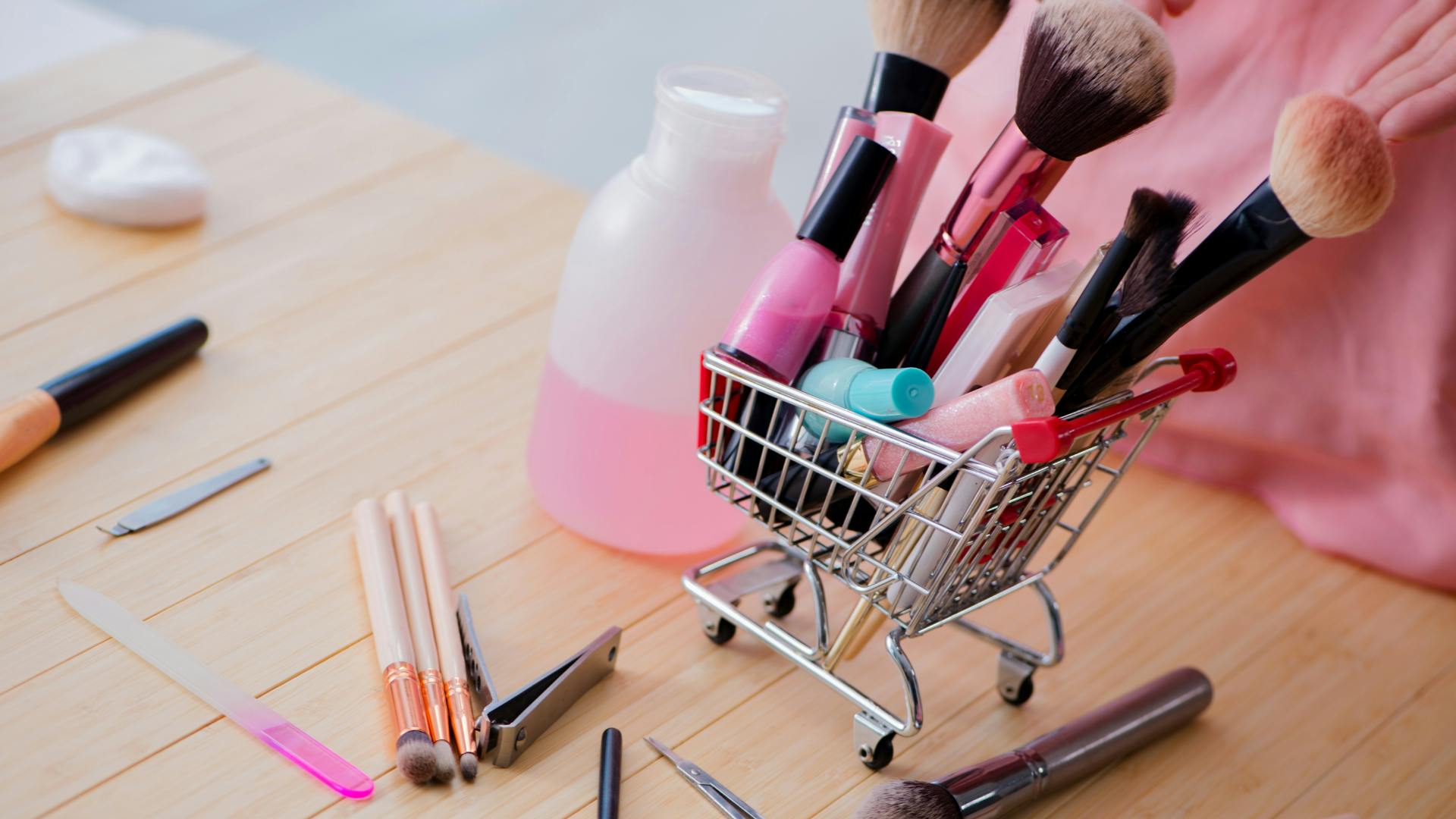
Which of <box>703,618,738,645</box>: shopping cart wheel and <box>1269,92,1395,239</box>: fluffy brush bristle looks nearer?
<box>1269,92,1395,239</box>: fluffy brush bristle

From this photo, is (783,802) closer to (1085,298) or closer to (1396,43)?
(1085,298)

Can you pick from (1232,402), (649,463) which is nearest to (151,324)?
(649,463)

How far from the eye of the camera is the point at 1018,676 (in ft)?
2.21

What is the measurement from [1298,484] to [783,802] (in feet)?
1.53

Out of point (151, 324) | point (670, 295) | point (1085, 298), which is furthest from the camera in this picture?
point (151, 324)

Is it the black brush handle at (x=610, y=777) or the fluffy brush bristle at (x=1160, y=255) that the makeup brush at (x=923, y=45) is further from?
the black brush handle at (x=610, y=777)

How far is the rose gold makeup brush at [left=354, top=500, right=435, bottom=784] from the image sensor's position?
0.55 meters

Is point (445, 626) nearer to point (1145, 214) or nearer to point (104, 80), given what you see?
point (1145, 214)

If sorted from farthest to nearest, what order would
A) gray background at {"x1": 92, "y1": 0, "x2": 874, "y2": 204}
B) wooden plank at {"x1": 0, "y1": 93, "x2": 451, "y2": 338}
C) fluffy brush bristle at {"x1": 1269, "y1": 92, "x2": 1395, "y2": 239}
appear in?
gray background at {"x1": 92, "y1": 0, "x2": 874, "y2": 204}
wooden plank at {"x1": 0, "y1": 93, "x2": 451, "y2": 338}
fluffy brush bristle at {"x1": 1269, "y1": 92, "x2": 1395, "y2": 239}

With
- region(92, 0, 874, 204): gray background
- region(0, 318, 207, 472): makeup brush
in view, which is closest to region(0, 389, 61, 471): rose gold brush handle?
region(0, 318, 207, 472): makeup brush

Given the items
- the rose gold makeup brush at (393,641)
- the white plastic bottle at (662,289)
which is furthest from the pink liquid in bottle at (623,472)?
the rose gold makeup brush at (393,641)

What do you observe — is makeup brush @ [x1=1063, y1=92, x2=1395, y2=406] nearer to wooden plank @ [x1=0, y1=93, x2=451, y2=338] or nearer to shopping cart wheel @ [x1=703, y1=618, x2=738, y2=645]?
shopping cart wheel @ [x1=703, y1=618, x2=738, y2=645]

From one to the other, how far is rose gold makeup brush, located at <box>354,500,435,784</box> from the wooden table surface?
2 cm

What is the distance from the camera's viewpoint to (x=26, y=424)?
693 mm
